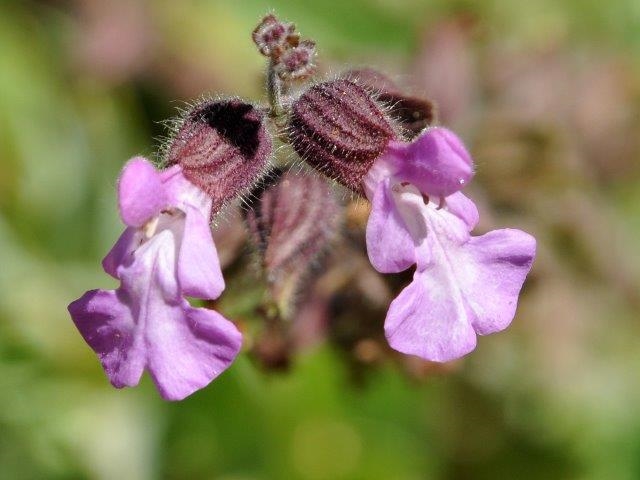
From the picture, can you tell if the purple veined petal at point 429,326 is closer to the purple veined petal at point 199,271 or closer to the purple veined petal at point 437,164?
the purple veined petal at point 437,164

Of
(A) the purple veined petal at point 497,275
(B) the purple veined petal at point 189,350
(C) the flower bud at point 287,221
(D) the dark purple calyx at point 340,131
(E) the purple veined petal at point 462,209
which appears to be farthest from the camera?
(C) the flower bud at point 287,221

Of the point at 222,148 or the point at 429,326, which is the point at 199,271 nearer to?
the point at 222,148

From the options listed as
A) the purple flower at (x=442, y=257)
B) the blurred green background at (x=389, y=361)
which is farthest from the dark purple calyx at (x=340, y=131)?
the blurred green background at (x=389, y=361)

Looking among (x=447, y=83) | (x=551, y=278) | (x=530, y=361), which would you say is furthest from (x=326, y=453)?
(x=447, y=83)

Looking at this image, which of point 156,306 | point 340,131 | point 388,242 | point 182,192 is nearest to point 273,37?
point 340,131

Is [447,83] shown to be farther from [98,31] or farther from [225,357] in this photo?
[98,31]
